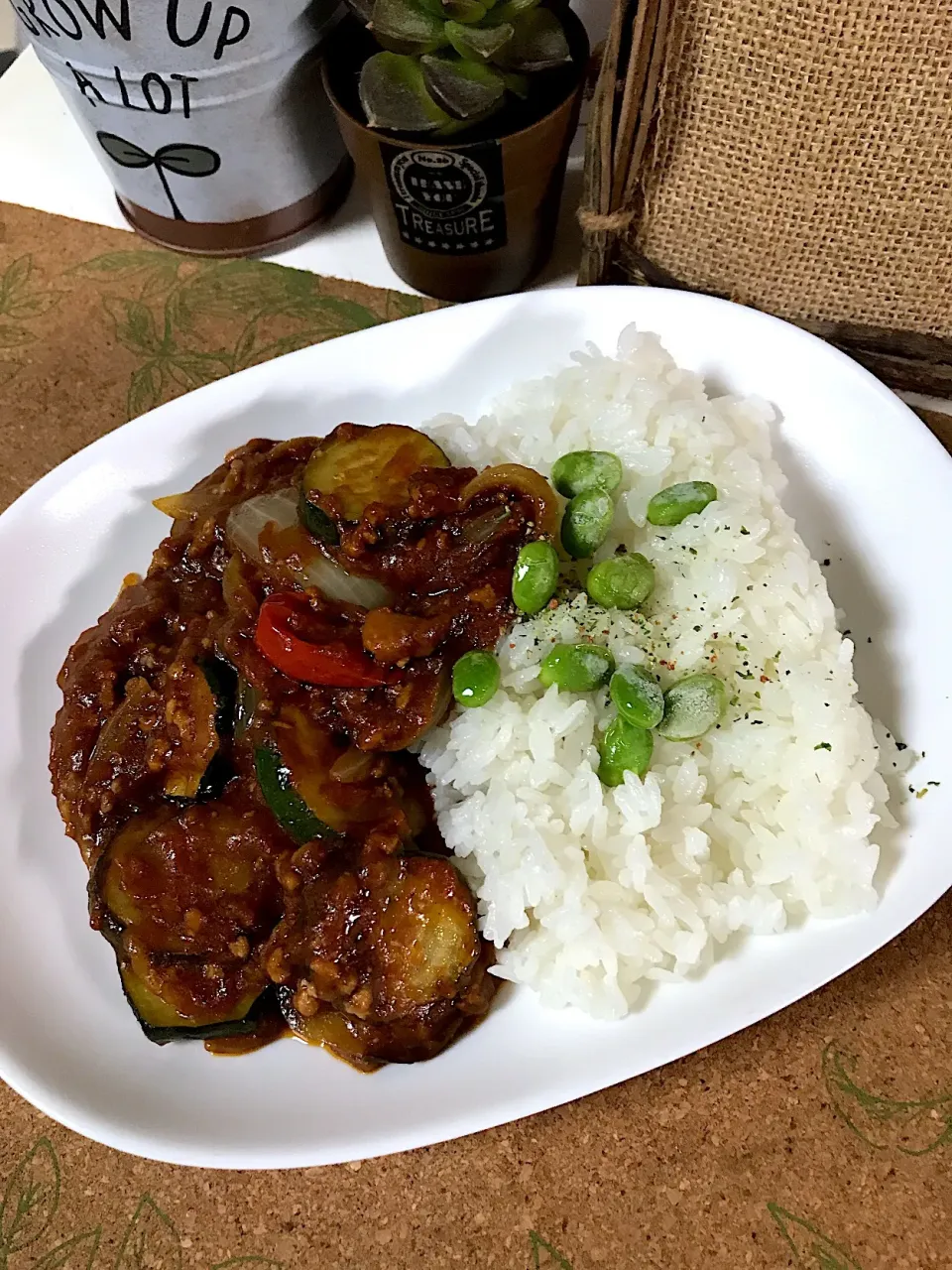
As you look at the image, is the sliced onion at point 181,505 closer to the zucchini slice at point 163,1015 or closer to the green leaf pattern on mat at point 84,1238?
the zucchini slice at point 163,1015

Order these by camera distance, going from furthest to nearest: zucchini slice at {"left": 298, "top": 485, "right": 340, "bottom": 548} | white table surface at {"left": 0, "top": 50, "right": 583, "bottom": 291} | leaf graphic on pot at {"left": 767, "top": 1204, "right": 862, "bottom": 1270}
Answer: white table surface at {"left": 0, "top": 50, "right": 583, "bottom": 291}
zucchini slice at {"left": 298, "top": 485, "right": 340, "bottom": 548}
leaf graphic on pot at {"left": 767, "top": 1204, "right": 862, "bottom": 1270}

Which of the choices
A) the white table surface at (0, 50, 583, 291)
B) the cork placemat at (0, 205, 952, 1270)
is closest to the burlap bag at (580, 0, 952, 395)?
the white table surface at (0, 50, 583, 291)

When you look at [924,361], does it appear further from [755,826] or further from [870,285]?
[755,826]

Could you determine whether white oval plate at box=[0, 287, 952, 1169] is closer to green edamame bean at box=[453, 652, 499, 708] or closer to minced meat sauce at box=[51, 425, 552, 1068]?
minced meat sauce at box=[51, 425, 552, 1068]

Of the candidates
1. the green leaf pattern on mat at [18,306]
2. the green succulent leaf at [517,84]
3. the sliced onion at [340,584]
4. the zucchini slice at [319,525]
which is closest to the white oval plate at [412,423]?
the green succulent leaf at [517,84]

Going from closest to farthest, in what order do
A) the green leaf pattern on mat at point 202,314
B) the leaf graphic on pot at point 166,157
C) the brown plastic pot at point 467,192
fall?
1. the brown plastic pot at point 467,192
2. the leaf graphic on pot at point 166,157
3. the green leaf pattern on mat at point 202,314

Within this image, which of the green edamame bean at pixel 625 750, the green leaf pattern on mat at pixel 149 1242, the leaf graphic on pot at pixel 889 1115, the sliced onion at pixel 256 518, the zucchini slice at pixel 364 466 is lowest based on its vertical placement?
the leaf graphic on pot at pixel 889 1115
